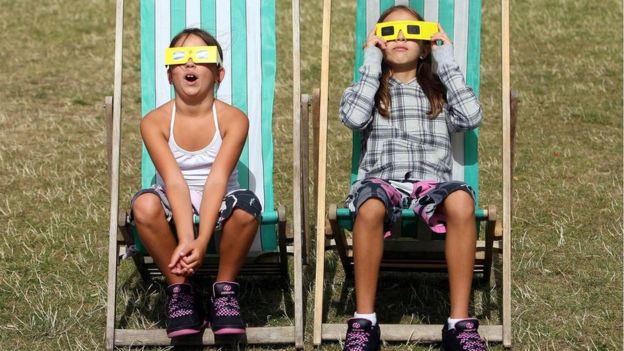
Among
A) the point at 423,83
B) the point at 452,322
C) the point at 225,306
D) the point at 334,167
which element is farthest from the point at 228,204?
the point at 334,167

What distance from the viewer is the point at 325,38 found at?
5004 mm

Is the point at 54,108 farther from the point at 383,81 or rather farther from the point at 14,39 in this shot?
the point at 383,81

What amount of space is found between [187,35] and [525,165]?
314 centimetres

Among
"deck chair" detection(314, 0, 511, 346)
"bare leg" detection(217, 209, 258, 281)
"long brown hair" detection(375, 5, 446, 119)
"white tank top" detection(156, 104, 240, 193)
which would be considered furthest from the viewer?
"long brown hair" detection(375, 5, 446, 119)

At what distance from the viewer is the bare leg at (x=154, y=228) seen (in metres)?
4.58

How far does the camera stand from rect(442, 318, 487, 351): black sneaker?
4.54 m

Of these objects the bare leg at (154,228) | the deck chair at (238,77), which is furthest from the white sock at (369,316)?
the bare leg at (154,228)

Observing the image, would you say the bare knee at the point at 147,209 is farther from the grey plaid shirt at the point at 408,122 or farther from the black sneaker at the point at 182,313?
the grey plaid shirt at the point at 408,122

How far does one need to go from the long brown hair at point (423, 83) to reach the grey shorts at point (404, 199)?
1.38 ft

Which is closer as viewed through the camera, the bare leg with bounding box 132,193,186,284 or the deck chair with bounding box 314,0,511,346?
the bare leg with bounding box 132,193,186,284

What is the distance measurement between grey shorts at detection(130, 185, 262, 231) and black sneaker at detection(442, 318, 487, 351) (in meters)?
0.89

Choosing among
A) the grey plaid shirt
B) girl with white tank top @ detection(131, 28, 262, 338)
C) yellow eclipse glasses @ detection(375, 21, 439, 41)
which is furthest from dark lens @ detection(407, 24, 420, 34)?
girl with white tank top @ detection(131, 28, 262, 338)

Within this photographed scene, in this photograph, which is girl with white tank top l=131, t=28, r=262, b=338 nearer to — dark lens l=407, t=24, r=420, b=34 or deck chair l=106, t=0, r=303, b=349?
deck chair l=106, t=0, r=303, b=349

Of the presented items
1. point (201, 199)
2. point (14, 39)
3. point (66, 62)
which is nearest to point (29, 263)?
point (201, 199)
